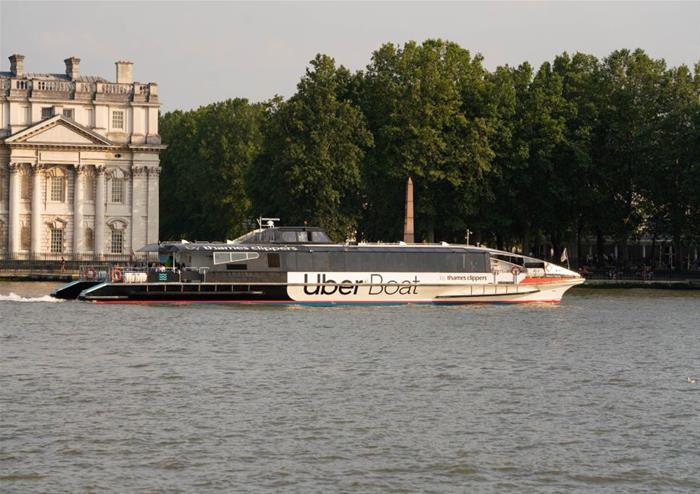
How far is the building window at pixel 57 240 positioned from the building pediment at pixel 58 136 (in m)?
7.96

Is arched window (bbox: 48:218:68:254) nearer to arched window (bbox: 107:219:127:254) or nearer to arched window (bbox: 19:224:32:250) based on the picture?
arched window (bbox: 19:224:32:250)

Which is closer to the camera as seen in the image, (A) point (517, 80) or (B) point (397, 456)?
(B) point (397, 456)

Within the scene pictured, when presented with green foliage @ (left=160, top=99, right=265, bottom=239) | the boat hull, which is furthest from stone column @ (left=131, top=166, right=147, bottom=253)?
the boat hull

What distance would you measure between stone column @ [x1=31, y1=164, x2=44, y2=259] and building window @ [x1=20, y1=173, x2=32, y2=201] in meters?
0.60

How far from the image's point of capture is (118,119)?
126 m

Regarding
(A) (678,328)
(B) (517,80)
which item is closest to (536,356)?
(A) (678,328)

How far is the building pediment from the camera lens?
398 ft

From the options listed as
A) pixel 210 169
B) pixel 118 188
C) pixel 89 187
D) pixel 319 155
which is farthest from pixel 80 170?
pixel 319 155

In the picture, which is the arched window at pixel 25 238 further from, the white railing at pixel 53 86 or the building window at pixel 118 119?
the white railing at pixel 53 86

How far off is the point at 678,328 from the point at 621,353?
12300 millimetres

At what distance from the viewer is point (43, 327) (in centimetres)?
5650

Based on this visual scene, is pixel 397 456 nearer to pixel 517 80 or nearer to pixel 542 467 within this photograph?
pixel 542 467

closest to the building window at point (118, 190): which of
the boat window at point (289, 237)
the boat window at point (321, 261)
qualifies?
the boat window at point (289, 237)

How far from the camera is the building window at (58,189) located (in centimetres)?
12612
